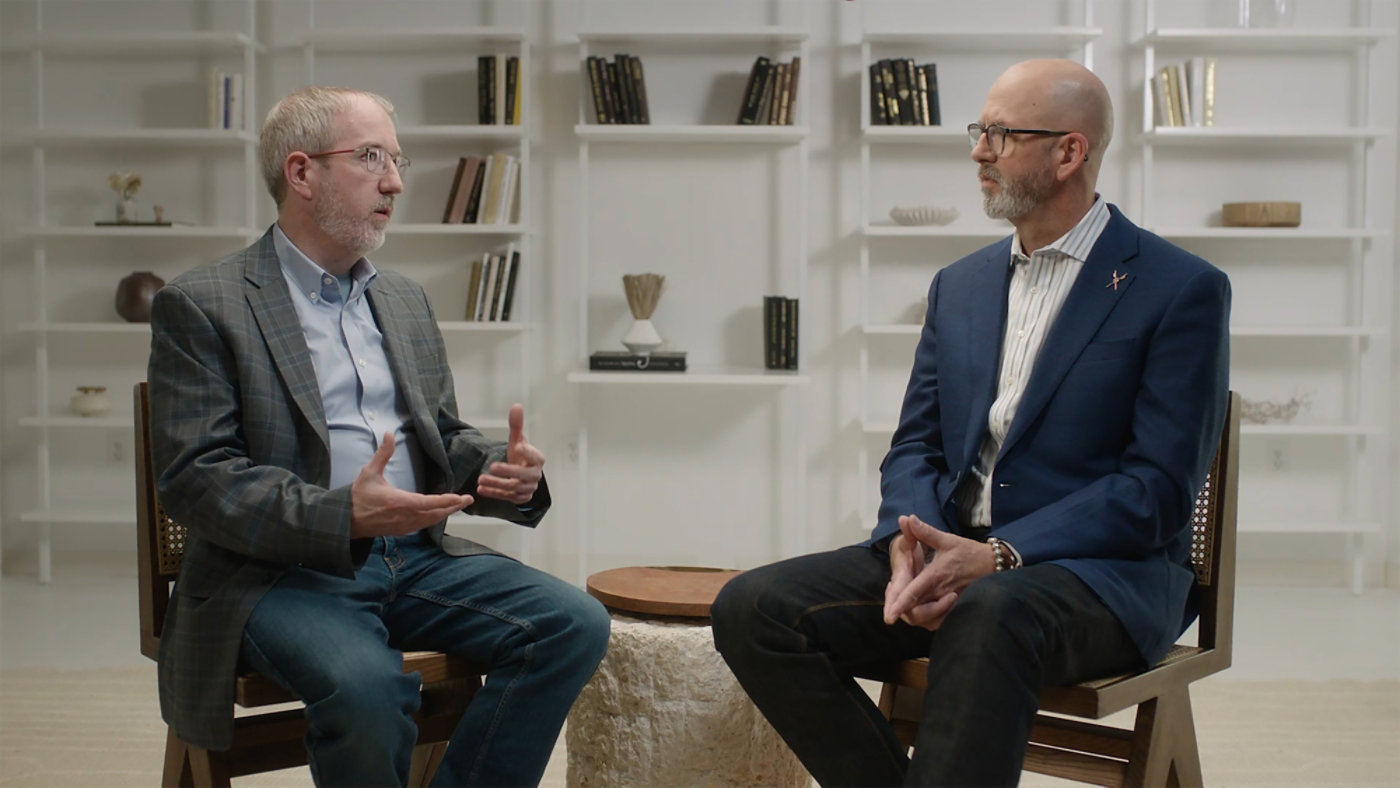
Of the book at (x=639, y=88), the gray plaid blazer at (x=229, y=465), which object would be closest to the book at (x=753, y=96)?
the book at (x=639, y=88)

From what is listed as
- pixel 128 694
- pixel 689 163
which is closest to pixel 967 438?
pixel 128 694

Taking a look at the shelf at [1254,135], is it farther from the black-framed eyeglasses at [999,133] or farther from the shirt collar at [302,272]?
the shirt collar at [302,272]

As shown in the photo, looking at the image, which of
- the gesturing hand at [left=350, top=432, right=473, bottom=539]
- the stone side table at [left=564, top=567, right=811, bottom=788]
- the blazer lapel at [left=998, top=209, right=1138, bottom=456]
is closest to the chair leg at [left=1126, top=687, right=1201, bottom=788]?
the blazer lapel at [left=998, top=209, right=1138, bottom=456]

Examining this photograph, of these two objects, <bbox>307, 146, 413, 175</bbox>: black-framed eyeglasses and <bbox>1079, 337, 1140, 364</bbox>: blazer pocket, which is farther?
<bbox>307, 146, 413, 175</bbox>: black-framed eyeglasses

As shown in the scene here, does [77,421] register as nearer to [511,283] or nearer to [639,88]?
[511,283]

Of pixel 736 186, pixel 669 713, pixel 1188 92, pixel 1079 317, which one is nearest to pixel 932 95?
pixel 736 186

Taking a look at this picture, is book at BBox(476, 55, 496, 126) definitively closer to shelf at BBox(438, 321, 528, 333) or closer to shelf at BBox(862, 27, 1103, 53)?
shelf at BBox(438, 321, 528, 333)

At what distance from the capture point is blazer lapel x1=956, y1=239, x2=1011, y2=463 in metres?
1.94

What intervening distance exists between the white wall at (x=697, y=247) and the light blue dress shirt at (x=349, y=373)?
2554 millimetres

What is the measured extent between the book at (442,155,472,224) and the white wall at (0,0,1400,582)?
19 cm

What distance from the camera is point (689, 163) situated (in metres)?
4.64

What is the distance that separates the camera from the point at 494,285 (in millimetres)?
4457

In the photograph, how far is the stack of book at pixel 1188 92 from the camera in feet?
14.3

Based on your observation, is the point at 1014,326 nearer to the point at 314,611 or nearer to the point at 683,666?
the point at 683,666
